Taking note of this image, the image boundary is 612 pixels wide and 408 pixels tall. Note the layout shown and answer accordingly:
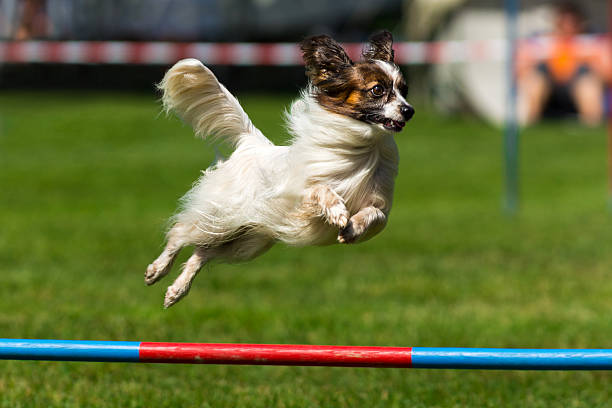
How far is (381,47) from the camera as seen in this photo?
4512 mm

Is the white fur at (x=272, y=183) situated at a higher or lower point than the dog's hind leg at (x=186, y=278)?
higher

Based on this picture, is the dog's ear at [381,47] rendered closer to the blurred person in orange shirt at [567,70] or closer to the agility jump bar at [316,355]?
the agility jump bar at [316,355]

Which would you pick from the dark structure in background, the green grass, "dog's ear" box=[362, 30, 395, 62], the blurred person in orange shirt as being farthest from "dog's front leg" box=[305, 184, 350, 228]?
the dark structure in background

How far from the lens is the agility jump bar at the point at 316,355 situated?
146 inches

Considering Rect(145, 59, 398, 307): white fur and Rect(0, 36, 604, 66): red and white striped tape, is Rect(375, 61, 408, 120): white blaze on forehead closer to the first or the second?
Rect(145, 59, 398, 307): white fur

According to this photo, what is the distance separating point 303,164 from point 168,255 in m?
0.88

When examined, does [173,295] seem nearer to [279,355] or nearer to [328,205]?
[328,205]

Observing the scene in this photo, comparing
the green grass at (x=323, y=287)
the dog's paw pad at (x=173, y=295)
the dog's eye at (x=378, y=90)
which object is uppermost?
the dog's eye at (x=378, y=90)

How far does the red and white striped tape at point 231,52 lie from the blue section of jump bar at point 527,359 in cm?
1407

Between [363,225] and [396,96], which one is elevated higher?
[396,96]

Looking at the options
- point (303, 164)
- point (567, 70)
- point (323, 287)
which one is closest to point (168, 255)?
point (303, 164)

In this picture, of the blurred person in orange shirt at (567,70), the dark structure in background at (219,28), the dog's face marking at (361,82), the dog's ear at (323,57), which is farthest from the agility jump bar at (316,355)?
the dark structure in background at (219,28)

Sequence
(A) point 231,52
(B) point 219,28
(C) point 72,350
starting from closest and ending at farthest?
(C) point 72,350
(A) point 231,52
(B) point 219,28

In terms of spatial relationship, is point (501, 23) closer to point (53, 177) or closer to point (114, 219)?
point (53, 177)
